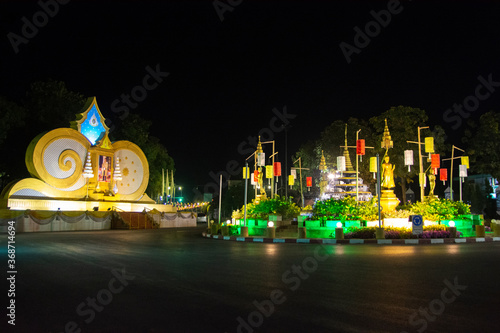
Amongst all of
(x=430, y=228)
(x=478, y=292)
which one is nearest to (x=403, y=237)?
(x=430, y=228)

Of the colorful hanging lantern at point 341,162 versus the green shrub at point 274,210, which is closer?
the green shrub at point 274,210

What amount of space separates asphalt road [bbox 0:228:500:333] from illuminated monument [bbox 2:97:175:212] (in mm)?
24795

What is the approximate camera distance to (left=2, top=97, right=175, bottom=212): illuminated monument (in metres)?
34.6

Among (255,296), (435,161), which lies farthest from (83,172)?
(255,296)

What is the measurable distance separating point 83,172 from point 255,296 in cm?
3413

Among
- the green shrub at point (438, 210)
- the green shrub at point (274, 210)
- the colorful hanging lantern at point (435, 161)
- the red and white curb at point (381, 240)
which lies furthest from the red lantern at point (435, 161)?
the green shrub at point (274, 210)

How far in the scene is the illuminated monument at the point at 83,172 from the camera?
114 feet

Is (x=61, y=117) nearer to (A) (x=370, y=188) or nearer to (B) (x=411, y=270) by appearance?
(A) (x=370, y=188)

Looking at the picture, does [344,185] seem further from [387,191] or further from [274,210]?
[274,210]

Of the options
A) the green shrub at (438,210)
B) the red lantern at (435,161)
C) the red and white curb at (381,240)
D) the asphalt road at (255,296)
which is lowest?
the asphalt road at (255,296)

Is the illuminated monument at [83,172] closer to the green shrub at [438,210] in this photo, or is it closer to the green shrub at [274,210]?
the green shrub at [274,210]

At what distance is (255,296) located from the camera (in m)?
7.23

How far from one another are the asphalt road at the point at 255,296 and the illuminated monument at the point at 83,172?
976 inches

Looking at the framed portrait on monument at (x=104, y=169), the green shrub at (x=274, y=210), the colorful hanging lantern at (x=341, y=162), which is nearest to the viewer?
the green shrub at (x=274, y=210)
